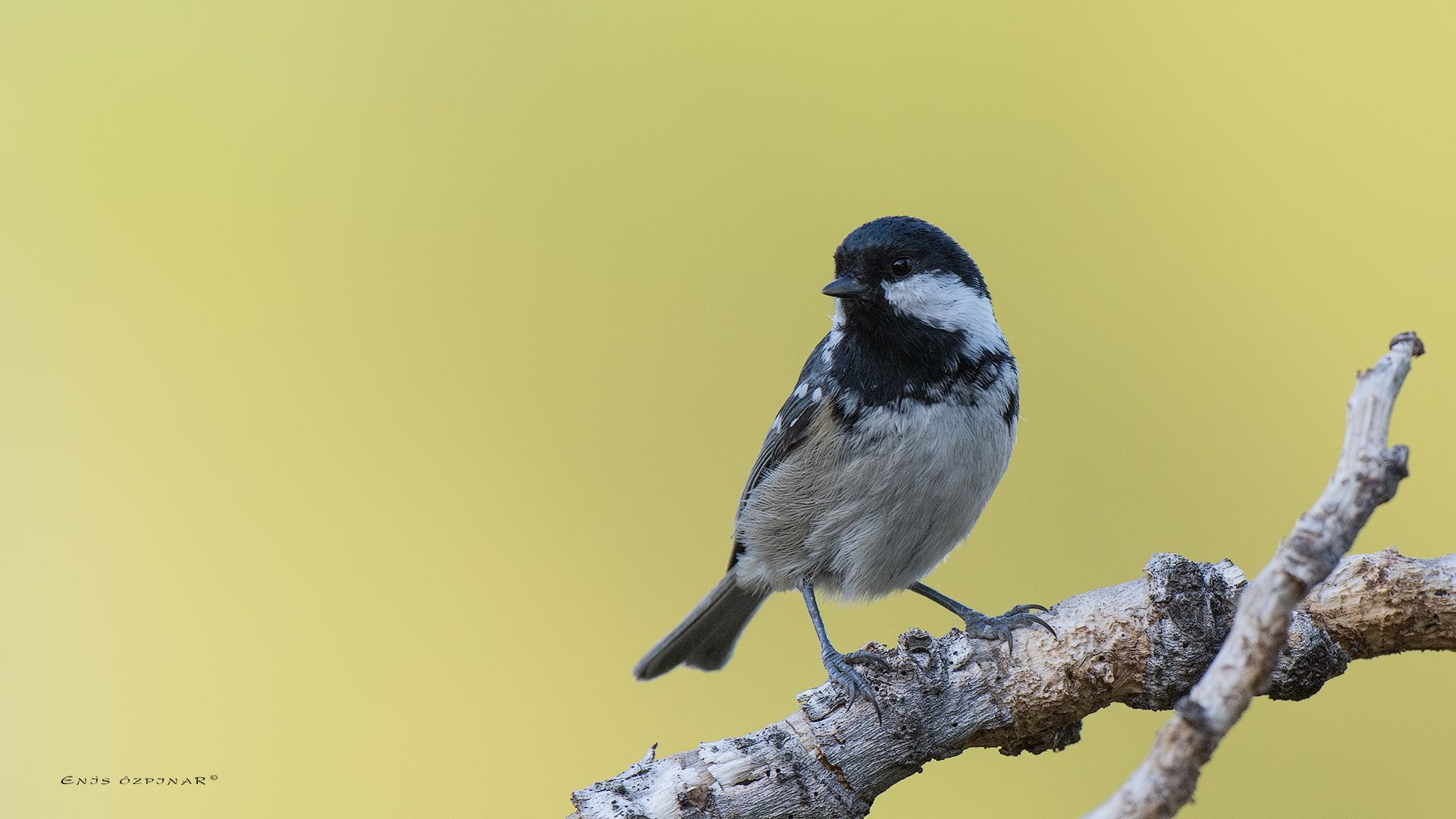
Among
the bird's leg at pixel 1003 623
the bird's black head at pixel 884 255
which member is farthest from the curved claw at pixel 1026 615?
the bird's black head at pixel 884 255

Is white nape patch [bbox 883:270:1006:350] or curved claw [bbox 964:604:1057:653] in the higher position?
white nape patch [bbox 883:270:1006:350]

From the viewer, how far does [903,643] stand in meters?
2.13

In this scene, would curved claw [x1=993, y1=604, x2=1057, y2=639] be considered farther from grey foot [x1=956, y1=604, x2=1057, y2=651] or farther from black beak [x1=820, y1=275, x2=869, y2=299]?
black beak [x1=820, y1=275, x2=869, y2=299]

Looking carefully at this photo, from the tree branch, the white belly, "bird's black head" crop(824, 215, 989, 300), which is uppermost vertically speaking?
"bird's black head" crop(824, 215, 989, 300)

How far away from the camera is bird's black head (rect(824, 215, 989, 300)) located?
2.60m

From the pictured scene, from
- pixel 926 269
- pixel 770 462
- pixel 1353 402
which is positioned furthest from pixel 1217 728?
pixel 770 462

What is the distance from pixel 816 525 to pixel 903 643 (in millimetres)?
678

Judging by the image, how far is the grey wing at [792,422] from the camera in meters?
2.82

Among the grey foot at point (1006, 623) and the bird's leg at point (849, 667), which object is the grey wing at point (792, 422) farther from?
the grey foot at point (1006, 623)

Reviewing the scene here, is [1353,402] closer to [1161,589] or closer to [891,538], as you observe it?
[1161,589]

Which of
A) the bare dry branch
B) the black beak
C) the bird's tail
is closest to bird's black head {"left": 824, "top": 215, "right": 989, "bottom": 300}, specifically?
the black beak

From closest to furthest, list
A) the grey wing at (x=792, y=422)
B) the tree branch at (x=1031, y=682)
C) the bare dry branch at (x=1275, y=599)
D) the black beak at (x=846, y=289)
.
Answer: the bare dry branch at (x=1275, y=599) < the tree branch at (x=1031, y=682) < the black beak at (x=846, y=289) < the grey wing at (x=792, y=422)

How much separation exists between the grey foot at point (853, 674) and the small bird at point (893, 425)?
16cm

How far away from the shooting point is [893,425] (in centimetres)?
259
